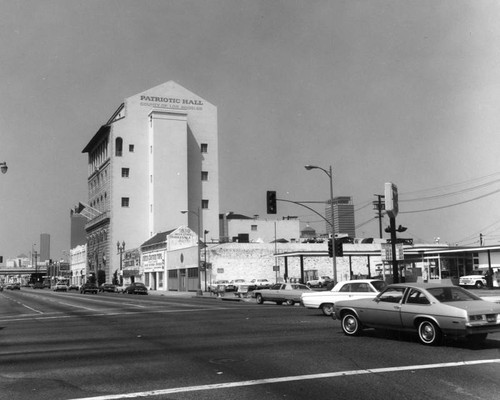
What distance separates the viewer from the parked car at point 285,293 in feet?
105

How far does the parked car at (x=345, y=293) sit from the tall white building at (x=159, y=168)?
77861 millimetres

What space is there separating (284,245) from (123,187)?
133 ft

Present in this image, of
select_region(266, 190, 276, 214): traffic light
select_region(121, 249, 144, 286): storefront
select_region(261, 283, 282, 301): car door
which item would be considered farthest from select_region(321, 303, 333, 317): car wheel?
select_region(121, 249, 144, 286): storefront

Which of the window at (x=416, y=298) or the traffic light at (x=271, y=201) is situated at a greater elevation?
the traffic light at (x=271, y=201)

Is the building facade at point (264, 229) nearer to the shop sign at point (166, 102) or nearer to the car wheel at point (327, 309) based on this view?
the shop sign at point (166, 102)

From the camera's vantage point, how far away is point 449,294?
512 inches

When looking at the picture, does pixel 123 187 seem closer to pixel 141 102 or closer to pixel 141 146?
pixel 141 146

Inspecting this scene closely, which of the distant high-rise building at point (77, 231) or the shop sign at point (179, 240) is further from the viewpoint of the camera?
the distant high-rise building at point (77, 231)

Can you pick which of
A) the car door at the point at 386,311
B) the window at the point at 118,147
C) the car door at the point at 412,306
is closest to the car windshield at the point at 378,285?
the car door at the point at 386,311

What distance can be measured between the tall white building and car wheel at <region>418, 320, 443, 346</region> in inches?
3479

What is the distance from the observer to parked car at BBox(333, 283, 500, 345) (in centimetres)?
1209

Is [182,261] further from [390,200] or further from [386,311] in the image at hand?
[386,311]

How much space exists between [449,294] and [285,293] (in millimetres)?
20033

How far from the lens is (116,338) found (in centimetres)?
1565
